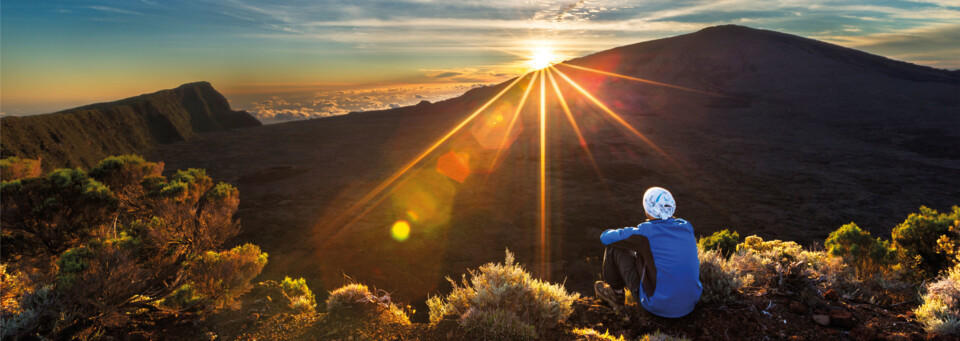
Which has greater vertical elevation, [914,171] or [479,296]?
[479,296]

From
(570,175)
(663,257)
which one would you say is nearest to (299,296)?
(663,257)

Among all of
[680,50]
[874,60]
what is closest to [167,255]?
[680,50]

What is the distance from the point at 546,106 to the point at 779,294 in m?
42.2

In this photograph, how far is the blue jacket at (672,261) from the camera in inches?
132

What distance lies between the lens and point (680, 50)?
63750mm

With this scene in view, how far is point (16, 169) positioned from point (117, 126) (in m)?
27.8

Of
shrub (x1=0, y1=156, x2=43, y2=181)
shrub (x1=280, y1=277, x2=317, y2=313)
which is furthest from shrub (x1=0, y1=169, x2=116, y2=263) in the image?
shrub (x1=280, y1=277, x2=317, y2=313)

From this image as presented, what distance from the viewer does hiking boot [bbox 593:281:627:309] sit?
13.6ft

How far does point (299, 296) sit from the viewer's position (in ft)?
16.0

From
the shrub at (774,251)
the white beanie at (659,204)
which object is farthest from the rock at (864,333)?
the white beanie at (659,204)

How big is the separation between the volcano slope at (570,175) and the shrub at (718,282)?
383cm

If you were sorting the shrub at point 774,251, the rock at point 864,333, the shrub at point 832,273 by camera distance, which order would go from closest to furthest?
the rock at point 864,333, the shrub at point 832,273, the shrub at point 774,251

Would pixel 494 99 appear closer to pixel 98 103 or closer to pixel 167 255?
pixel 98 103

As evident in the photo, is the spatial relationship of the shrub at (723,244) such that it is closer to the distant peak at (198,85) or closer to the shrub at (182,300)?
the shrub at (182,300)
